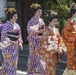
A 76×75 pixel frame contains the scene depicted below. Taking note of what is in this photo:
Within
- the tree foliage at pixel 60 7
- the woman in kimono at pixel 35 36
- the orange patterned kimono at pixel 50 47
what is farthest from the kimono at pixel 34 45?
the tree foliage at pixel 60 7

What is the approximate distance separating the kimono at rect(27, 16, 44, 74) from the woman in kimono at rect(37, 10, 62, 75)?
→ 0.46 meters

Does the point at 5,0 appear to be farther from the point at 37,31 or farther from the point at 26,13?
the point at 37,31

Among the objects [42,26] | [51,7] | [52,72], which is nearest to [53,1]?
[51,7]

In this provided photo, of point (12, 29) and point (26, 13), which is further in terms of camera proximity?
point (26, 13)

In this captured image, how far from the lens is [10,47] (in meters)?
6.69

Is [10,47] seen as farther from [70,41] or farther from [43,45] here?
[70,41]

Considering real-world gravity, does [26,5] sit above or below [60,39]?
above

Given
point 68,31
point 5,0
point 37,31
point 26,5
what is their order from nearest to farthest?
1. point 68,31
2. point 37,31
3. point 5,0
4. point 26,5

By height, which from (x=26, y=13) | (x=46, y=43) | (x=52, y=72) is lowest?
(x=52, y=72)

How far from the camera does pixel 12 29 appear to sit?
664 cm

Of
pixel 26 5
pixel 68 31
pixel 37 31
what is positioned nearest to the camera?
pixel 68 31

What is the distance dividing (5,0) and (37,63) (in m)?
4.47

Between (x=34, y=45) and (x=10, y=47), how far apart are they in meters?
0.62

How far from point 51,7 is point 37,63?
4727 millimetres
